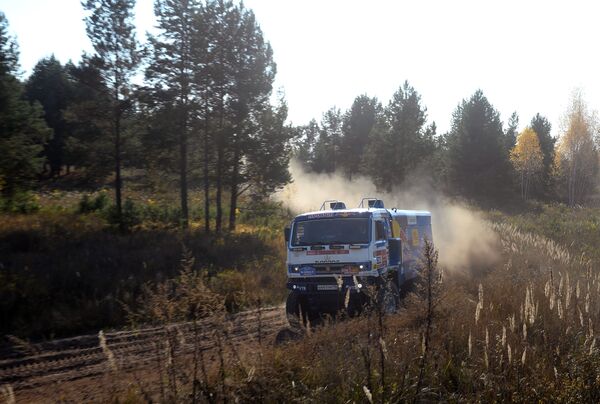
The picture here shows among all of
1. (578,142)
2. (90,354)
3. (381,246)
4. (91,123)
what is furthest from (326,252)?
(578,142)

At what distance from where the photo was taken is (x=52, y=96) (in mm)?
48219

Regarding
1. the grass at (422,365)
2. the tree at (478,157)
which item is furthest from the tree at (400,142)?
the grass at (422,365)

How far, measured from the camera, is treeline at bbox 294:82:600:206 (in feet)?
152

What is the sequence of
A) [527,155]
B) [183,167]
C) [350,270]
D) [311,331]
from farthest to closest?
1. [527,155]
2. [183,167]
3. [350,270]
4. [311,331]

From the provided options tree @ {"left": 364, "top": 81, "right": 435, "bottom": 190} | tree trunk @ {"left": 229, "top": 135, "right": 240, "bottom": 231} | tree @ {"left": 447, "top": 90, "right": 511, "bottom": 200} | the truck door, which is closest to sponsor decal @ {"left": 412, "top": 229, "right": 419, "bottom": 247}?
the truck door

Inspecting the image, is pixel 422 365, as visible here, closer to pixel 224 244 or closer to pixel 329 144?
pixel 224 244

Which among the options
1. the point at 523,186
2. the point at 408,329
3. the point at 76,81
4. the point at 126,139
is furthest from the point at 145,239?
the point at 523,186

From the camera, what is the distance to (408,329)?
8.27 metres

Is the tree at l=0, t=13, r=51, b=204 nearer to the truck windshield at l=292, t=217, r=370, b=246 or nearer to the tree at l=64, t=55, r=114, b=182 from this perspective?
the tree at l=64, t=55, r=114, b=182

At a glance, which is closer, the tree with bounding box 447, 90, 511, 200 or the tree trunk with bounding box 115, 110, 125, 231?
the tree trunk with bounding box 115, 110, 125, 231

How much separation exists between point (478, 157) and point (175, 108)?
122 ft

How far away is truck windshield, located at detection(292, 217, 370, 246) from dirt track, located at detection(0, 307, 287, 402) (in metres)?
2.13

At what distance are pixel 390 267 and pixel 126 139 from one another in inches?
635

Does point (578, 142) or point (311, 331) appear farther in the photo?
point (578, 142)
